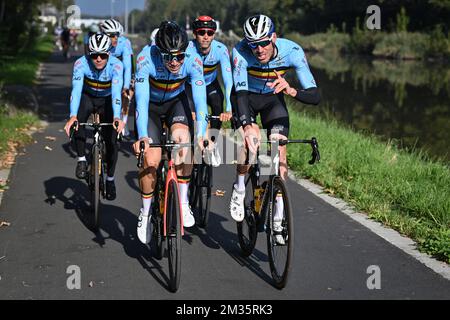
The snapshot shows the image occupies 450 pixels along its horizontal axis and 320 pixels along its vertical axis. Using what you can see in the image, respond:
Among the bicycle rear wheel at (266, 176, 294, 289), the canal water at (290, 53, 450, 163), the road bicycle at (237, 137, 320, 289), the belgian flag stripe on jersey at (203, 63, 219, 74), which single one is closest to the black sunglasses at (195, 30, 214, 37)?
the belgian flag stripe on jersey at (203, 63, 219, 74)

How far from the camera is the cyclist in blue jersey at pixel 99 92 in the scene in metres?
7.61

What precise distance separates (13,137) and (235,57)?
7564mm

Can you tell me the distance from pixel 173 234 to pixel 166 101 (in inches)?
Answer: 65.2

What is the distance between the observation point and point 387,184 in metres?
8.91

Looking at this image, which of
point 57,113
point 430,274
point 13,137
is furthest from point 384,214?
point 57,113

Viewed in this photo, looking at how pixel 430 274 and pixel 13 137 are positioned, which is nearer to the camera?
pixel 430 274

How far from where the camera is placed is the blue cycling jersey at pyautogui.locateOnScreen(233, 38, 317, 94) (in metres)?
6.10

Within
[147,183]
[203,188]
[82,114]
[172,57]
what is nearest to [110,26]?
[82,114]

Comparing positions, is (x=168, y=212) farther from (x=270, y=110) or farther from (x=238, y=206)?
(x=270, y=110)

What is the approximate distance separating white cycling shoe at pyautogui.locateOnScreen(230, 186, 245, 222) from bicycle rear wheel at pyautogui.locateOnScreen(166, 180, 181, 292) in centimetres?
99

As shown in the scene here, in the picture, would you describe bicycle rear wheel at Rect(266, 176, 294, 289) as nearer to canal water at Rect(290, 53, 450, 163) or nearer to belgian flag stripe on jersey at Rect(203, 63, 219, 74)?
belgian flag stripe on jersey at Rect(203, 63, 219, 74)

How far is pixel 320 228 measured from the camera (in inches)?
286

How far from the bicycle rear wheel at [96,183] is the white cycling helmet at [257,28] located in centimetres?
242
